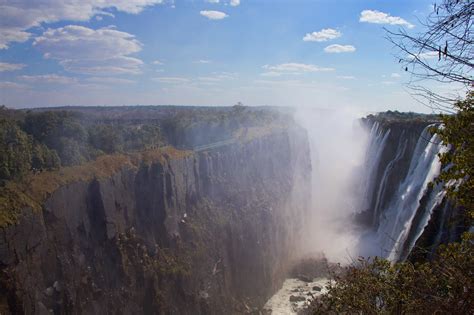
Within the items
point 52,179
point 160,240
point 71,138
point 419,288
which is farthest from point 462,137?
point 71,138

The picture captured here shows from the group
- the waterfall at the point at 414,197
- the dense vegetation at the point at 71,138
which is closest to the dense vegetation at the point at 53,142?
the dense vegetation at the point at 71,138

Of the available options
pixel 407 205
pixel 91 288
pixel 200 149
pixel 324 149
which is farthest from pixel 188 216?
pixel 324 149

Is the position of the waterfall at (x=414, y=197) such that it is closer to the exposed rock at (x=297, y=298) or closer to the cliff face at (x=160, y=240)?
the exposed rock at (x=297, y=298)

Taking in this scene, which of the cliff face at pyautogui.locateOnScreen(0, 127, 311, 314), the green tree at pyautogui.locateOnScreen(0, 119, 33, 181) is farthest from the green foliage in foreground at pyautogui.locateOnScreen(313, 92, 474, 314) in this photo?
the green tree at pyautogui.locateOnScreen(0, 119, 33, 181)

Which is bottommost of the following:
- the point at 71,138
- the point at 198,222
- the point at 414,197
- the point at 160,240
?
the point at 160,240

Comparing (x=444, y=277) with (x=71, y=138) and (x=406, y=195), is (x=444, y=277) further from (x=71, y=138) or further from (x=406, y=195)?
(x=71, y=138)
